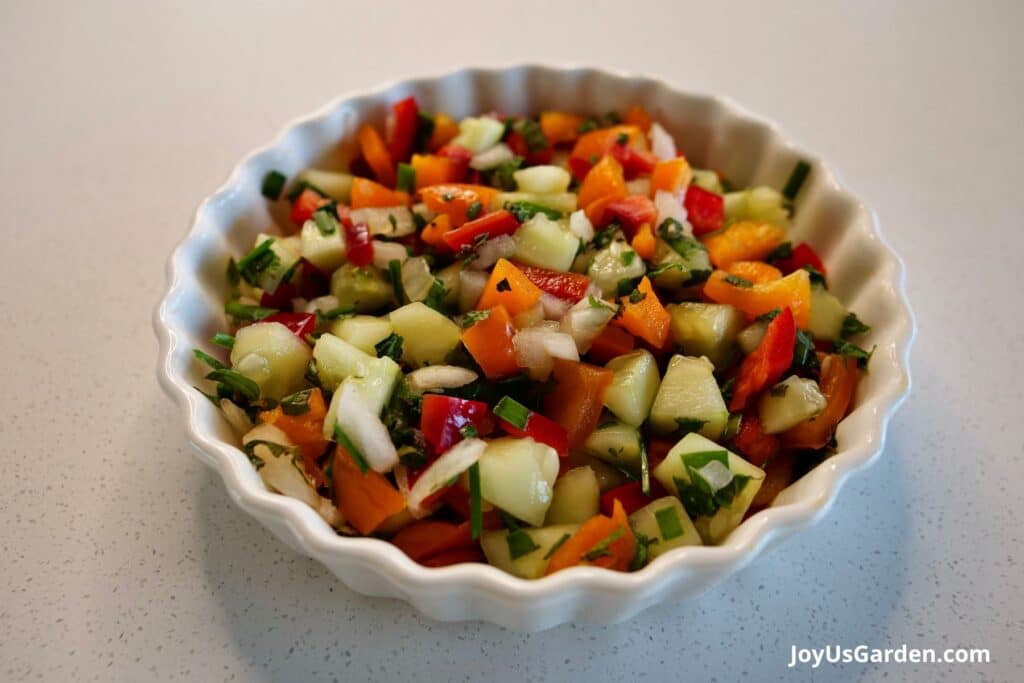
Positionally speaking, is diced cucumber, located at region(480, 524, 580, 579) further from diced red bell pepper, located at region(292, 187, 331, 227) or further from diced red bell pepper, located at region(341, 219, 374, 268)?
diced red bell pepper, located at region(292, 187, 331, 227)

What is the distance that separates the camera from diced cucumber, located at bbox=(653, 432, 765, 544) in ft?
3.80

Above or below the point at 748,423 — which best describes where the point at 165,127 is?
above

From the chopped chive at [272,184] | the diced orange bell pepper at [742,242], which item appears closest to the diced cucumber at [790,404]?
the diced orange bell pepper at [742,242]

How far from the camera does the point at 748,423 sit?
1.31m

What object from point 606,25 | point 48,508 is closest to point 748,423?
point 48,508

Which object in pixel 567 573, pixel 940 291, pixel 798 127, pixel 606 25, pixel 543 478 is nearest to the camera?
pixel 567 573

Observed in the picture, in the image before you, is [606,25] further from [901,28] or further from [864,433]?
[864,433]

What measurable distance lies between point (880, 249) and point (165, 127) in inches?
80.5

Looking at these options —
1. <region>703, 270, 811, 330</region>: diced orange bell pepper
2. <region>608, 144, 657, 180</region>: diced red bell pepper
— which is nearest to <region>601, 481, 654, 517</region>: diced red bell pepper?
<region>703, 270, 811, 330</region>: diced orange bell pepper

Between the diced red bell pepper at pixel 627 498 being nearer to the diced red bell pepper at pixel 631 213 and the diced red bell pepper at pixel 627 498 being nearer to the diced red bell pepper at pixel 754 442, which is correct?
the diced red bell pepper at pixel 754 442

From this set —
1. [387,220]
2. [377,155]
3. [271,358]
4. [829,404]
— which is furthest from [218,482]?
[829,404]

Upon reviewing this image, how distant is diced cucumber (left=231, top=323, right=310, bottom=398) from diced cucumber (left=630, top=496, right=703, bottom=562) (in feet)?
2.23

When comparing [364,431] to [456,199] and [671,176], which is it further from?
[671,176]

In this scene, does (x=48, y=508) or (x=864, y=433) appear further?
(x=48, y=508)
